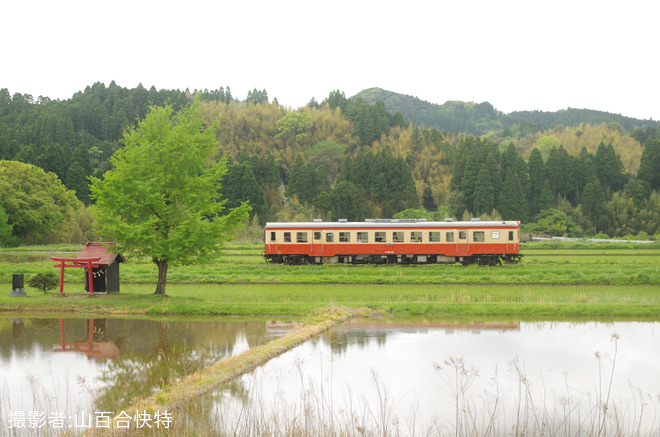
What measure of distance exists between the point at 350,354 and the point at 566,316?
291 inches

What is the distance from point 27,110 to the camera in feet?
354

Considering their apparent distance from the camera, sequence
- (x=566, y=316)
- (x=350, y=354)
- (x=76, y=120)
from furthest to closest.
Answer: (x=76, y=120) < (x=566, y=316) < (x=350, y=354)

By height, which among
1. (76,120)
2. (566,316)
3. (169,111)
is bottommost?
(566,316)

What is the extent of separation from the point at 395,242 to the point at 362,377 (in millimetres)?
23671

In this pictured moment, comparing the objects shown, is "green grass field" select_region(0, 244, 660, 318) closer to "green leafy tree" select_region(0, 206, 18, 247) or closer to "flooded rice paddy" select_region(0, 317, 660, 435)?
"flooded rice paddy" select_region(0, 317, 660, 435)

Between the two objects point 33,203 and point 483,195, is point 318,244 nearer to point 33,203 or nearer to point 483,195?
point 33,203

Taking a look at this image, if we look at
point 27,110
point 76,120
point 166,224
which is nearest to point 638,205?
point 166,224

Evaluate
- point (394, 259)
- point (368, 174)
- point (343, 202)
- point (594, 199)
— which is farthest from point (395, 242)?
point (594, 199)

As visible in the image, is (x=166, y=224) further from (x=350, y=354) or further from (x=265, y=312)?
(x=350, y=354)

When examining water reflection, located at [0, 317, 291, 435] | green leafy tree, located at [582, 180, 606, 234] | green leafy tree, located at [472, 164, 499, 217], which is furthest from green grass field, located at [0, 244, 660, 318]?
green leafy tree, located at [582, 180, 606, 234]

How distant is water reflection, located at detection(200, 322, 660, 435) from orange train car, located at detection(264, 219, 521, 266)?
1881 cm

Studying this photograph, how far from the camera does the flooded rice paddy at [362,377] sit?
23.4 feet

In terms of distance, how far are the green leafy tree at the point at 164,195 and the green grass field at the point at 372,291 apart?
5.96ft

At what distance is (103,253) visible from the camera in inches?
770
